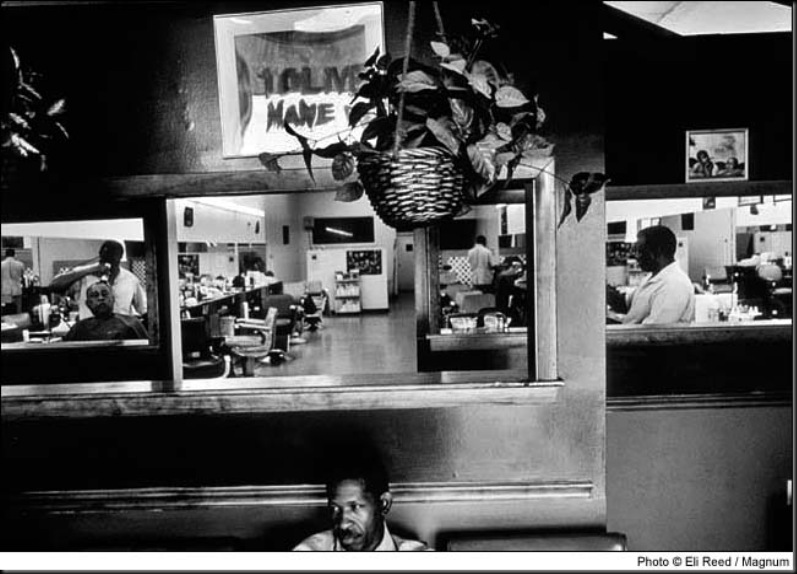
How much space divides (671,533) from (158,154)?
10.2 ft

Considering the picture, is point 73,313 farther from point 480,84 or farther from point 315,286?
point 480,84

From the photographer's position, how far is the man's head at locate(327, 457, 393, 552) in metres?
1.91

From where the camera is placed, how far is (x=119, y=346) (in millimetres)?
4770

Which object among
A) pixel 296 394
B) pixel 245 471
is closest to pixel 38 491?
pixel 245 471

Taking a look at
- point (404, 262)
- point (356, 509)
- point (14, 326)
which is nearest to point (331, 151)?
point (356, 509)

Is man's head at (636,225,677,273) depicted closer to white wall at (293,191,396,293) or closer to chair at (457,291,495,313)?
chair at (457,291,495,313)

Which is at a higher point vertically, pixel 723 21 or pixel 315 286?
pixel 723 21

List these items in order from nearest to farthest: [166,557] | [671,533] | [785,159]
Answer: [166,557] → [671,533] → [785,159]

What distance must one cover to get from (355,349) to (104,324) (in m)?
3.86

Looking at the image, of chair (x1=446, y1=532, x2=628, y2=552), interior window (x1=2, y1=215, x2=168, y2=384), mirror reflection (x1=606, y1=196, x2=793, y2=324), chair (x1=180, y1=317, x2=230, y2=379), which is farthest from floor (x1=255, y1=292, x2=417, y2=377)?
chair (x1=446, y1=532, x2=628, y2=552)

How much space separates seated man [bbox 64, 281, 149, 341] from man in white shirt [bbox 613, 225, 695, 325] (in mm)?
3763

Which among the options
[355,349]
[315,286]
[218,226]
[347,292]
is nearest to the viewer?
[355,349]

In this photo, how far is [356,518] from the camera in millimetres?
1918

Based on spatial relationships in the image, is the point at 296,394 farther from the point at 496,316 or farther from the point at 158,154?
the point at 496,316
